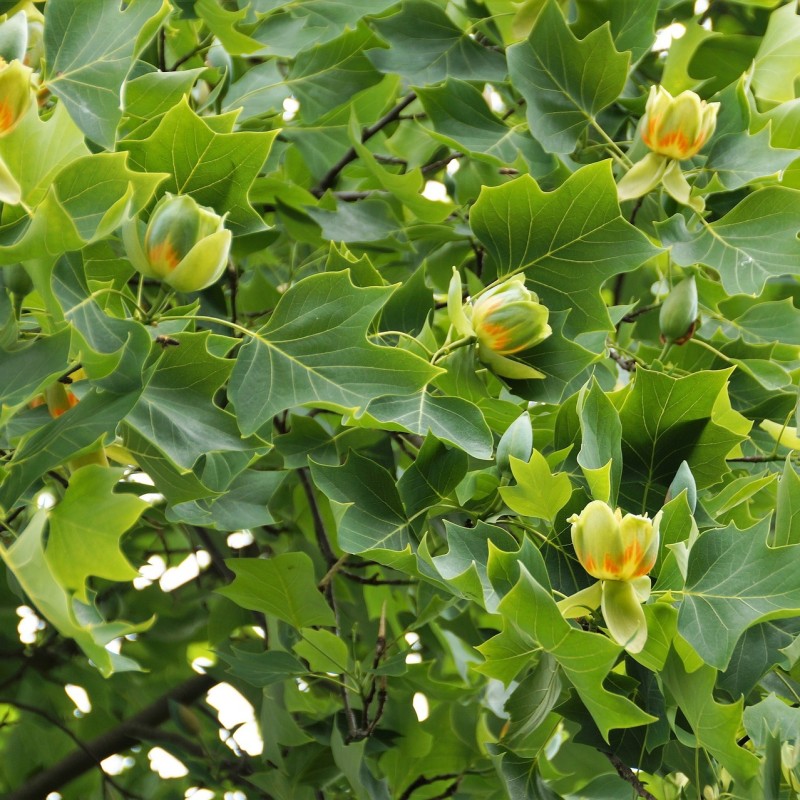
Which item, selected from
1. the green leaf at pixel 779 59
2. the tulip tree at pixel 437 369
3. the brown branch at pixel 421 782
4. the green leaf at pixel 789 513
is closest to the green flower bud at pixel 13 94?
the tulip tree at pixel 437 369

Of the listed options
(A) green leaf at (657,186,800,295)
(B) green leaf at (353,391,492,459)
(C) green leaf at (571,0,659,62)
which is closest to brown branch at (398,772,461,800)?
(B) green leaf at (353,391,492,459)

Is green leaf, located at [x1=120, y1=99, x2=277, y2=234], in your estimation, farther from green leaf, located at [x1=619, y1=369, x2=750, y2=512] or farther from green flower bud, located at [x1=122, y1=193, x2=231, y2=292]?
green leaf, located at [x1=619, y1=369, x2=750, y2=512]

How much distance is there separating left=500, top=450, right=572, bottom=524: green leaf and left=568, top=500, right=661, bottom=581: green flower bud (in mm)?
47

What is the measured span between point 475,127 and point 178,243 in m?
0.57

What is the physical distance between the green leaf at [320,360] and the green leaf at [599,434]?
0.45 feet

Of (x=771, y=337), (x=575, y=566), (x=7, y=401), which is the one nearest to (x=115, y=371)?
(x=7, y=401)

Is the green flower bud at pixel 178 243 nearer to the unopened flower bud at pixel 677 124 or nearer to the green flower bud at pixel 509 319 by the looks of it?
the green flower bud at pixel 509 319

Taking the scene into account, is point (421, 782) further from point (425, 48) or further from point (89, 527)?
point (425, 48)

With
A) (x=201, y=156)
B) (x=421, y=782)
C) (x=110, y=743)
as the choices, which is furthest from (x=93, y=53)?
(x=110, y=743)

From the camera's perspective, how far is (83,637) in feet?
1.96

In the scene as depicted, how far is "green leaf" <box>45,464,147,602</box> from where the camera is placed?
2.35 ft

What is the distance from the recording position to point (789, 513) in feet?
2.97

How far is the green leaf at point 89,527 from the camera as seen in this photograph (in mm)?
717

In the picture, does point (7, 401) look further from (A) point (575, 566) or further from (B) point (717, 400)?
(B) point (717, 400)
